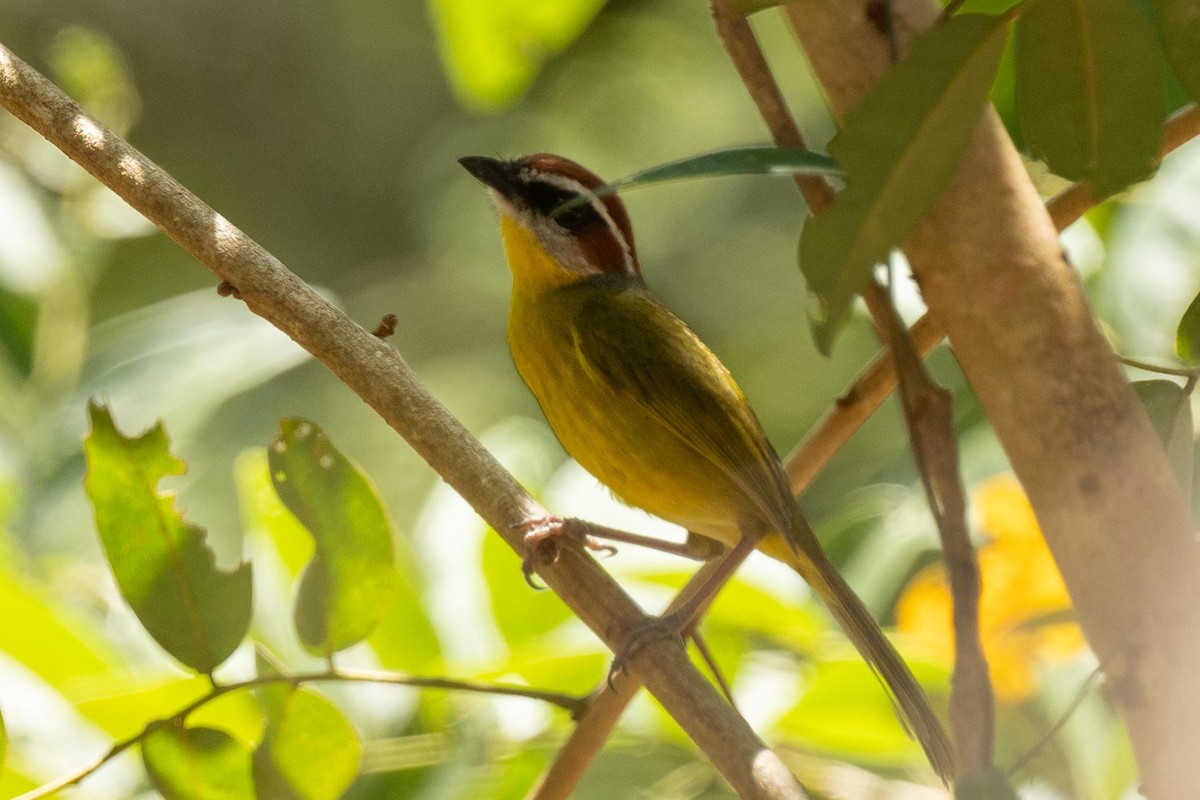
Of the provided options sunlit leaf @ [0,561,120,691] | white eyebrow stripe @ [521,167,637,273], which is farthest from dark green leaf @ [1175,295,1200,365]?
sunlit leaf @ [0,561,120,691]

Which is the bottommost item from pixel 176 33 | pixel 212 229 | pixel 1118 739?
pixel 1118 739

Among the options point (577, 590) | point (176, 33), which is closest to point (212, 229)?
point (577, 590)

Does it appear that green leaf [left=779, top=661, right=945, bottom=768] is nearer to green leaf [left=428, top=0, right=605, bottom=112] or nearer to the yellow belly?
the yellow belly

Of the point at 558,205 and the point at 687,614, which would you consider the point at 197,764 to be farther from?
the point at 558,205

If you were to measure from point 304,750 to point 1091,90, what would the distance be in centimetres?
109

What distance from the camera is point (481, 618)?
202 cm

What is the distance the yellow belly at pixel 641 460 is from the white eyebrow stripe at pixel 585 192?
0.42 meters

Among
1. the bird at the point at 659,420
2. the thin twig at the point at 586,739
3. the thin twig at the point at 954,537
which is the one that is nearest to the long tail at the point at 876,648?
the bird at the point at 659,420

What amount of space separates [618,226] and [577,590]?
139 centimetres

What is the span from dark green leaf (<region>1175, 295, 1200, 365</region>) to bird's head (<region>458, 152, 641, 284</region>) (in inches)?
52.7

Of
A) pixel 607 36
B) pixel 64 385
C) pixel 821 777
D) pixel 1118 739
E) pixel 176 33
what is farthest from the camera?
pixel 176 33

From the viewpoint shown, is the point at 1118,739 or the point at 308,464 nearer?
the point at 308,464

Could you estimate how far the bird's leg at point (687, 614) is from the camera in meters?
1.37

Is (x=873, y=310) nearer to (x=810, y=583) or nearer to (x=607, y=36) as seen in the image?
(x=810, y=583)
